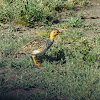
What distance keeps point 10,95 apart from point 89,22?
563 centimetres

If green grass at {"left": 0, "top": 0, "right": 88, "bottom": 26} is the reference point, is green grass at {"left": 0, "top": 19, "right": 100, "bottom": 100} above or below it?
below

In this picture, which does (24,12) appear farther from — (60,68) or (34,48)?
(60,68)

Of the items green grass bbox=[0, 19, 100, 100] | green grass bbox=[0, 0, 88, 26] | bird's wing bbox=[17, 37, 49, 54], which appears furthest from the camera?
green grass bbox=[0, 0, 88, 26]

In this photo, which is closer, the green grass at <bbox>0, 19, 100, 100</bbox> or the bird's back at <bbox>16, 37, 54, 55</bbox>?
the green grass at <bbox>0, 19, 100, 100</bbox>

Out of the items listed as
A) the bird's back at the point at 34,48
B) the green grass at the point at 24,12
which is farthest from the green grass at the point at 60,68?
the green grass at the point at 24,12

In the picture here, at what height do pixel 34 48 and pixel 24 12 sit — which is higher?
pixel 24 12

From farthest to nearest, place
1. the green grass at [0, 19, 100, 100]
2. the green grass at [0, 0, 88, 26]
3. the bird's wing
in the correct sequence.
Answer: the green grass at [0, 0, 88, 26]
the bird's wing
the green grass at [0, 19, 100, 100]

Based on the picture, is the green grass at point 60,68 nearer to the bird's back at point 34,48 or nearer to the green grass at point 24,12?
the bird's back at point 34,48

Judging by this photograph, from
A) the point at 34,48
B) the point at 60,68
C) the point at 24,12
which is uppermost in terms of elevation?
the point at 24,12

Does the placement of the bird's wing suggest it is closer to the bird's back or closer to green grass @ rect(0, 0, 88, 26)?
the bird's back

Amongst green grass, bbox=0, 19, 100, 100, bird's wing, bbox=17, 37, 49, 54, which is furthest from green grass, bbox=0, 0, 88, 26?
bird's wing, bbox=17, 37, 49, 54

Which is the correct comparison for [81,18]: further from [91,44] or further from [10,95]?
[10,95]

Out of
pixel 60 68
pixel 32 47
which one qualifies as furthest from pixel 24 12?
pixel 60 68

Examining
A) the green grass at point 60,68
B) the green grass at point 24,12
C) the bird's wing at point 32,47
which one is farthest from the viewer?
the green grass at point 24,12
